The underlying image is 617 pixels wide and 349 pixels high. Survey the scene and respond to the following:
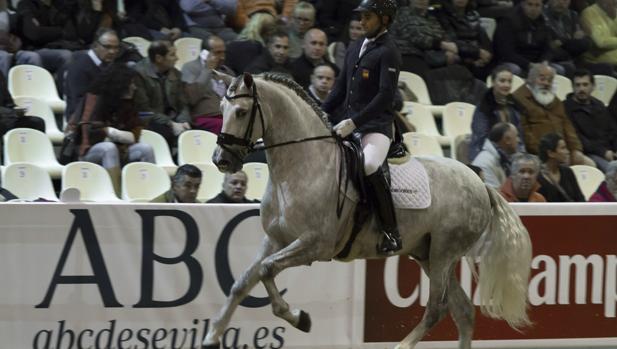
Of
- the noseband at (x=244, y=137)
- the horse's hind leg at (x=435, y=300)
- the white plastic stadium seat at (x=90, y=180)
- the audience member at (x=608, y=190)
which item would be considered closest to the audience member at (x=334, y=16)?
the audience member at (x=608, y=190)

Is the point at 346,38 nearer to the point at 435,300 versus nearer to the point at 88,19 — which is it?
the point at 88,19

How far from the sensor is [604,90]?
15.8 metres

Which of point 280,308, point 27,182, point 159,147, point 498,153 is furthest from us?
point 498,153

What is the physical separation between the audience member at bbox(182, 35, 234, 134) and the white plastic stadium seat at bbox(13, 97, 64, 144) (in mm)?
1316

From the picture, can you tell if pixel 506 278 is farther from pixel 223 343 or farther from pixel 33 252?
pixel 33 252

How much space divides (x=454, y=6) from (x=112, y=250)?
7.42 m

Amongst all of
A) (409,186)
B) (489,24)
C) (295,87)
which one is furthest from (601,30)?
(295,87)

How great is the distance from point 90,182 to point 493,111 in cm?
445

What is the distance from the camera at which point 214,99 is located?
1278cm

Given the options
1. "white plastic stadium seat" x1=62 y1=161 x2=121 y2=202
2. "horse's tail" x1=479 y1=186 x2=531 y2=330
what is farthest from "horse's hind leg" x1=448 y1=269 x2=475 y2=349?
"white plastic stadium seat" x1=62 y1=161 x2=121 y2=202

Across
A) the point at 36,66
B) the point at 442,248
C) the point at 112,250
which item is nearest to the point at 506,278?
the point at 442,248

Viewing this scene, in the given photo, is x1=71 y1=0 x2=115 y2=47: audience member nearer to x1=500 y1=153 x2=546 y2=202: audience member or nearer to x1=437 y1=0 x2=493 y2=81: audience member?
x1=437 y1=0 x2=493 y2=81: audience member

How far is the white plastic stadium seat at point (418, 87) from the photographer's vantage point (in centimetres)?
1425

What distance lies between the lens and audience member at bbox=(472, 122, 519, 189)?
41.1 feet
